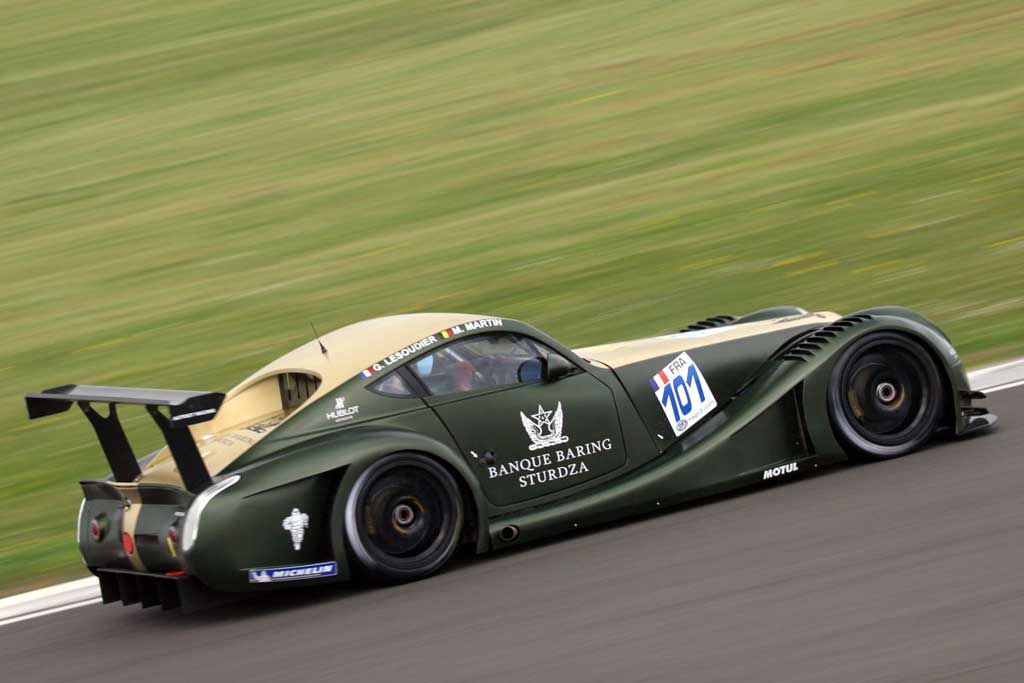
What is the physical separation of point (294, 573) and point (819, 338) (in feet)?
10.7

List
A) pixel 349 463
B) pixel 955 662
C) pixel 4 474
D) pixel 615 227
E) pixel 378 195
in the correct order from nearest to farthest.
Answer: pixel 955 662, pixel 349 463, pixel 4 474, pixel 615 227, pixel 378 195

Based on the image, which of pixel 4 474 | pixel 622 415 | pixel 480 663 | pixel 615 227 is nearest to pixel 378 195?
pixel 615 227

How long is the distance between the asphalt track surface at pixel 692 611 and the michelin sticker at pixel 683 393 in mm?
491

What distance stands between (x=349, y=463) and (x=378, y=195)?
10.9m

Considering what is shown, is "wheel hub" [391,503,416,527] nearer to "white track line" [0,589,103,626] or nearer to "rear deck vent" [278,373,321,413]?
"rear deck vent" [278,373,321,413]

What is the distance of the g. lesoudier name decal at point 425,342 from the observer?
24.7 ft

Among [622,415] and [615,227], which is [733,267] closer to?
[615,227]

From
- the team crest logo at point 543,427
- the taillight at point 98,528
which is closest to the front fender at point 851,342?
the team crest logo at point 543,427

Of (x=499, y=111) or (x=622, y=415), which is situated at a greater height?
(x=499, y=111)

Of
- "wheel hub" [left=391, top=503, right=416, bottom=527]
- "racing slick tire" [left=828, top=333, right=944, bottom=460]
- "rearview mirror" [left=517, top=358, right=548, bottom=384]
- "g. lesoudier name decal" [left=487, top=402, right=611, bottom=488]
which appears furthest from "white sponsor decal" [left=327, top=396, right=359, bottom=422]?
"racing slick tire" [left=828, top=333, right=944, bottom=460]

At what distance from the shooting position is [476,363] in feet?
25.5

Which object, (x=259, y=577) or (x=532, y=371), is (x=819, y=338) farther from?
(x=259, y=577)

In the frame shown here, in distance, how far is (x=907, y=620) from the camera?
5715mm

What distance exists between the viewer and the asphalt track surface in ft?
18.3
